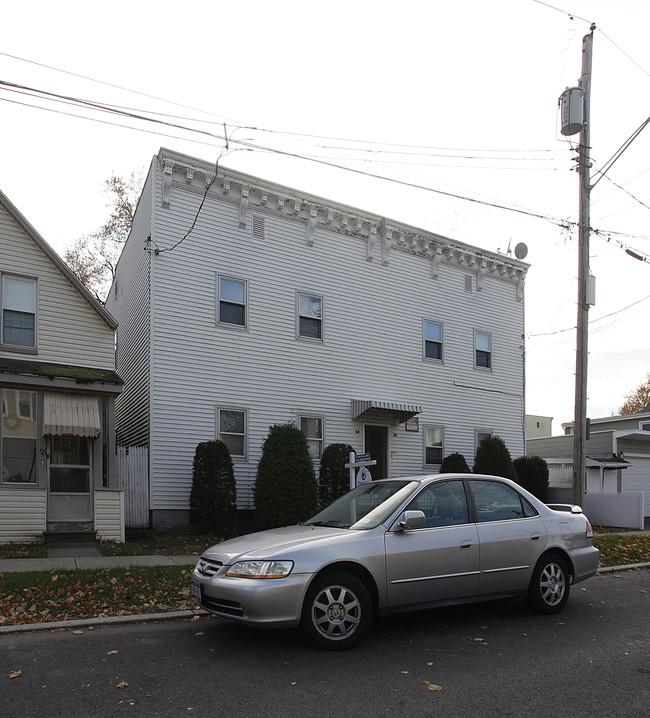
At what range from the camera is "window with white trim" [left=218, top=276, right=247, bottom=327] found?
55.4 feet

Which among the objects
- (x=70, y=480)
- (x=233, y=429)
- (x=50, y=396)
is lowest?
(x=70, y=480)

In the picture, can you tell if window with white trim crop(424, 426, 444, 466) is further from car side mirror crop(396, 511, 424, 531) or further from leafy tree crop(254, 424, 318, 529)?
car side mirror crop(396, 511, 424, 531)

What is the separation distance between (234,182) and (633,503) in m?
14.1

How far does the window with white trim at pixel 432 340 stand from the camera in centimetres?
2075

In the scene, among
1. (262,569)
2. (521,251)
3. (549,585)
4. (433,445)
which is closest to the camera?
(262,569)

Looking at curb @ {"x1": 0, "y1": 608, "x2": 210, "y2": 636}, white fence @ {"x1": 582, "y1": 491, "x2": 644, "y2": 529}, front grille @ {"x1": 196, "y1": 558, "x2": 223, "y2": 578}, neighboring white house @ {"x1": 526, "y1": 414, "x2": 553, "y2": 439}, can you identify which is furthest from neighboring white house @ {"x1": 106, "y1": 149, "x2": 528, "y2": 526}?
neighboring white house @ {"x1": 526, "y1": 414, "x2": 553, "y2": 439}

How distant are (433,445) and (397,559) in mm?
14048

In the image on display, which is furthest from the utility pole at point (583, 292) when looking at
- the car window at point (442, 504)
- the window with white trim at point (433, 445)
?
the car window at point (442, 504)

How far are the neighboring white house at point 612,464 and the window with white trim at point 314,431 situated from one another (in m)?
8.60

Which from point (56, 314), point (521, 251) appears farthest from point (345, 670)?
point (521, 251)

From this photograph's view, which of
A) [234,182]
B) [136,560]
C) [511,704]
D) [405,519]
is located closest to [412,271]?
[234,182]

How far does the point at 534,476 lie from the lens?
21.0 m

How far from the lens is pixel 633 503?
19.5 metres

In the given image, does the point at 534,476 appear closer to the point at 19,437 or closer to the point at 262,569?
the point at 19,437
